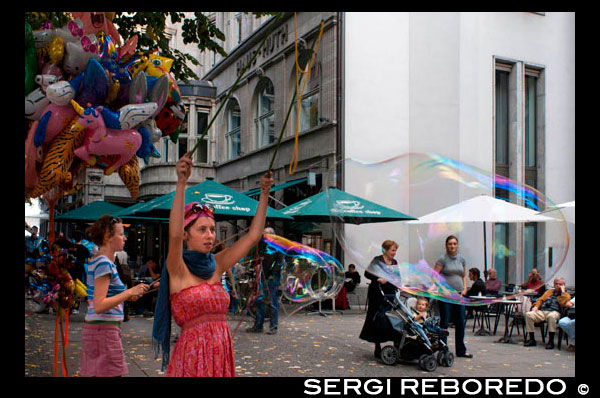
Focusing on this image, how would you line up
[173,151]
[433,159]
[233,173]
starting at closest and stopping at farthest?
[433,159]
[233,173]
[173,151]

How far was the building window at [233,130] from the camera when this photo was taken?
26750 mm

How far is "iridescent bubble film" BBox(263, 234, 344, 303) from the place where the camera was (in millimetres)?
7332

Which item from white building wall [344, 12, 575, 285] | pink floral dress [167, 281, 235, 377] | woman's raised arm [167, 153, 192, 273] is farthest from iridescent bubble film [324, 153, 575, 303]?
white building wall [344, 12, 575, 285]

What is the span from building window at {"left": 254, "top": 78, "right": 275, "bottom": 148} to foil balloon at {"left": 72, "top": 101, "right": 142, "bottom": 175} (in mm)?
17553

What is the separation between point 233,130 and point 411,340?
19.9 m

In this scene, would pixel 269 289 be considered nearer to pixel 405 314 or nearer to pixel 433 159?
pixel 405 314

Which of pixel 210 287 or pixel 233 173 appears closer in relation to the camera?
pixel 210 287

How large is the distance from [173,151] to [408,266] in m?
24.2

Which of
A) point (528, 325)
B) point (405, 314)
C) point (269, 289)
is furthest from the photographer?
point (528, 325)

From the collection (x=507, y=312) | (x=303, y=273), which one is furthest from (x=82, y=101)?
(x=507, y=312)

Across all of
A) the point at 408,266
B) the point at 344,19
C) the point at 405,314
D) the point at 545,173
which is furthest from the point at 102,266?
the point at 545,173

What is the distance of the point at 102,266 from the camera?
4672mm
